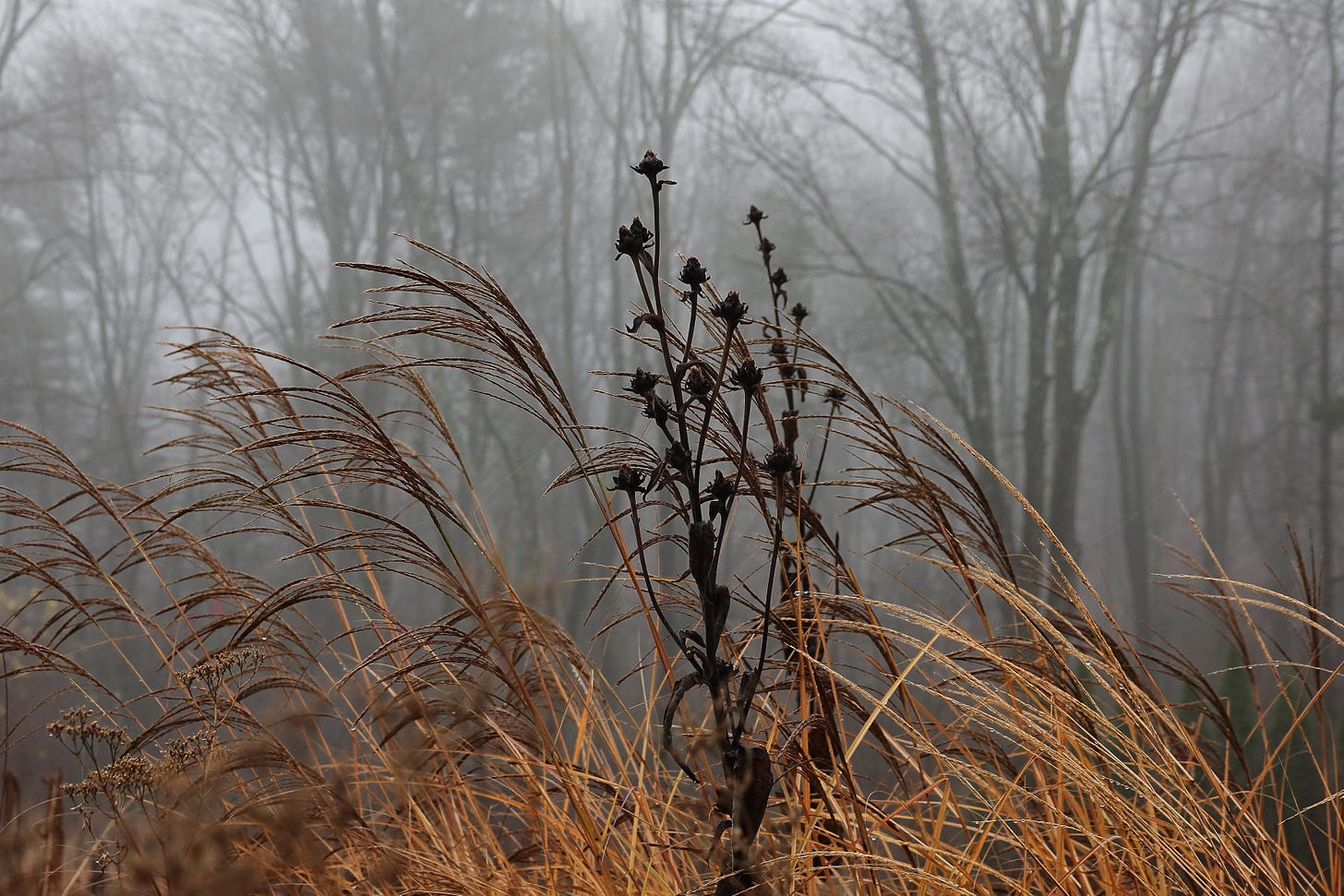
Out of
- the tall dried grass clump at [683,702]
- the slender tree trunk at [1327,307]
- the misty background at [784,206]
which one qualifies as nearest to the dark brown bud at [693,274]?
the tall dried grass clump at [683,702]

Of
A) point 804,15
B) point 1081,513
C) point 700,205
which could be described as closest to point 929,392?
point 1081,513

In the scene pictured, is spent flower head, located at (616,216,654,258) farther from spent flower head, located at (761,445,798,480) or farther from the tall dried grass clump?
spent flower head, located at (761,445,798,480)

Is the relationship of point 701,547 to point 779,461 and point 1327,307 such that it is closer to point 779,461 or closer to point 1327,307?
point 779,461

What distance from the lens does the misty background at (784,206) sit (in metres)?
2.74

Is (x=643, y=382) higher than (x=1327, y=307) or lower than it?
lower

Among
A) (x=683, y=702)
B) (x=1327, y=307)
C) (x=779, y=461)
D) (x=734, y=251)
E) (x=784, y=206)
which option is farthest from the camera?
(x=734, y=251)

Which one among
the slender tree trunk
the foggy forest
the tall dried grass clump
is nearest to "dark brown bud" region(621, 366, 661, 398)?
the tall dried grass clump

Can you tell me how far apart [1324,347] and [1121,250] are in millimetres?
631

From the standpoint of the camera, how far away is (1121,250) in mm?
2857

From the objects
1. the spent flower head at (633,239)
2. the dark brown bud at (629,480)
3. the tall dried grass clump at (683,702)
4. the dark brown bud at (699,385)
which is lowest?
the tall dried grass clump at (683,702)

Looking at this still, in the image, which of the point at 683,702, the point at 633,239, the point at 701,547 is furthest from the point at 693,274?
the point at 683,702

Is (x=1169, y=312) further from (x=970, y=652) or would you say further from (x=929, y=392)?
(x=970, y=652)

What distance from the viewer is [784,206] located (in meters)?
3.41

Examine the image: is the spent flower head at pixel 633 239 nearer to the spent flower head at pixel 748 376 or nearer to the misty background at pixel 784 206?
the spent flower head at pixel 748 376
